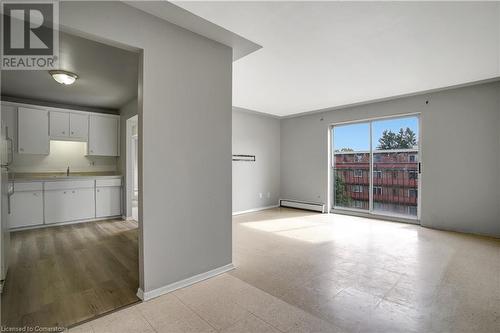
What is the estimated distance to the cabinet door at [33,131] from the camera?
14.5ft

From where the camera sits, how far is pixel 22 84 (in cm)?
381

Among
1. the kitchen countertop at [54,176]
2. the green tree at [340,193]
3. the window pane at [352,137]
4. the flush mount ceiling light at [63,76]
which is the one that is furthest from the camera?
the green tree at [340,193]

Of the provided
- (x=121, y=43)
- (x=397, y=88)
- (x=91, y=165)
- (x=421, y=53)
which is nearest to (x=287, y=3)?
(x=121, y=43)

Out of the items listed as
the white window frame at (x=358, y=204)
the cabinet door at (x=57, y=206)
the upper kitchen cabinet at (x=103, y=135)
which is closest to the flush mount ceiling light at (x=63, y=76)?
the upper kitchen cabinet at (x=103, y=135)

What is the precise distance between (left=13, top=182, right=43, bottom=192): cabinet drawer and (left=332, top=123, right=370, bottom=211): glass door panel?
20.5ft

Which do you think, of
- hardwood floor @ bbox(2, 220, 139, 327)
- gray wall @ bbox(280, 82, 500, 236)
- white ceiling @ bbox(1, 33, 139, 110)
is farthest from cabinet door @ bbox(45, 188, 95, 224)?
gray wall @ bbox(280, 82, 500, 236)

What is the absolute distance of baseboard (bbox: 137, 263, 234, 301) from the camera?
6.98 feet

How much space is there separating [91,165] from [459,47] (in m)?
6.77

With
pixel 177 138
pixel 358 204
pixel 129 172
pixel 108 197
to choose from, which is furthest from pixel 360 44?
pixel 108 197

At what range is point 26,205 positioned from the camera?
427 cm

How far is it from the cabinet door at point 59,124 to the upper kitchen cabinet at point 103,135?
0.41m

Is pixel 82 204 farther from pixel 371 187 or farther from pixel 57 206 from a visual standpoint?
pixel 371 187

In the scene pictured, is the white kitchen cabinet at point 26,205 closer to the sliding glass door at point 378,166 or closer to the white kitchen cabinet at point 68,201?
the white kitchen cabinet at point 68,201

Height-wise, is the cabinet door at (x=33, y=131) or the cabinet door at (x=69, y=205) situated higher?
the cabinet door at (x=33, y=131)
